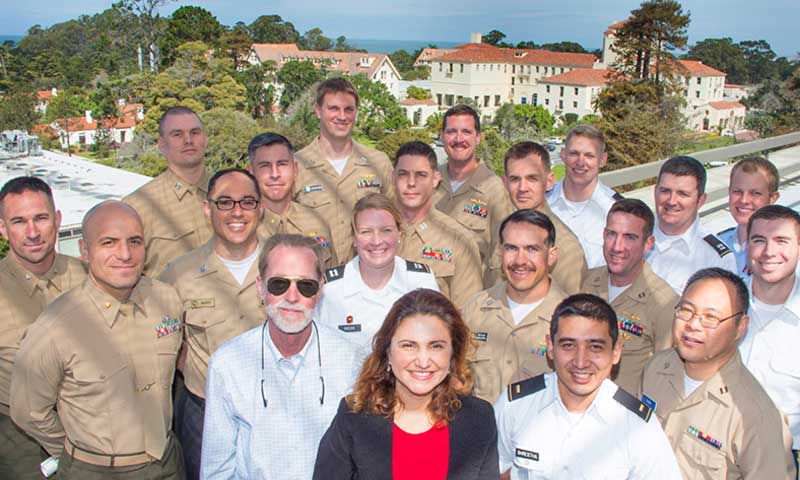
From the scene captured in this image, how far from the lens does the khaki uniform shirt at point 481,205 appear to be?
15.9 ft

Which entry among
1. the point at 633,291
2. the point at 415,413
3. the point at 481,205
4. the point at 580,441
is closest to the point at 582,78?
the point at 481,205

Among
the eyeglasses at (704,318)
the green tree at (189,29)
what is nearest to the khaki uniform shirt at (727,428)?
the eyeglasses at (704,318)

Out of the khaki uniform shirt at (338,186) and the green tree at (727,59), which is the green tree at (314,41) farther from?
the khaki uniform shirt at (338,186)

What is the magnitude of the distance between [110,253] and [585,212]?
10.6 feet

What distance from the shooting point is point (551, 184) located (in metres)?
4.96

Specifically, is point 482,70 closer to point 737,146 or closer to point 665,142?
point 665,142

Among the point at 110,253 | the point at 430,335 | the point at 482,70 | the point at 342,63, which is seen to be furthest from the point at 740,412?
the point at 342,63

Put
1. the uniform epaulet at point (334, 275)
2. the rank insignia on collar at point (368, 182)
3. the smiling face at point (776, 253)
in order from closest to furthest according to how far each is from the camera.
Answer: the smiling face at point (776, 253)
the uniform epaulet at point (334, 275)
the rank insignia on collar at point (368, 182)

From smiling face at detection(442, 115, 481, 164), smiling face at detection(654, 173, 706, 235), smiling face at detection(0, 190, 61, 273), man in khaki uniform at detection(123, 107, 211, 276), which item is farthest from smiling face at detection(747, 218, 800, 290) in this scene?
smiling face at detection(0, 190, 61, 273)

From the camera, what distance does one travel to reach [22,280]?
3.29 metres

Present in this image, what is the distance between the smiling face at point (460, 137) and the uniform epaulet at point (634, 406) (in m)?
2.85

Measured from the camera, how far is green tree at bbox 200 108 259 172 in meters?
33.5

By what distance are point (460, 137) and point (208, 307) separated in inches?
97.0

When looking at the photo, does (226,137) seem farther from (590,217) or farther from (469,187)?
(590,217)
